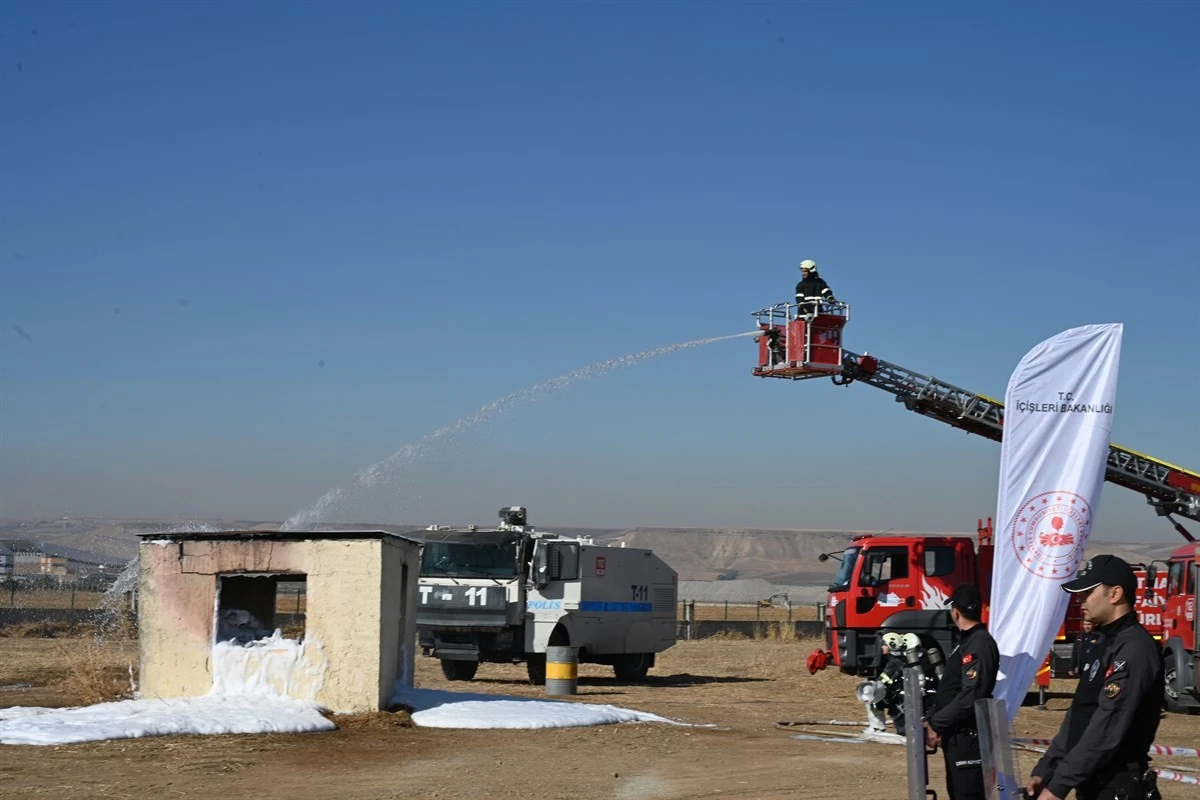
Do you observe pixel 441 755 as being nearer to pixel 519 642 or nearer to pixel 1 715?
pixel 1 715

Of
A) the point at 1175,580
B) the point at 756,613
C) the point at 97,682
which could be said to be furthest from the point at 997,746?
the point at 756,613

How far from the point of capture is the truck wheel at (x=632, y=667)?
82.2 feet

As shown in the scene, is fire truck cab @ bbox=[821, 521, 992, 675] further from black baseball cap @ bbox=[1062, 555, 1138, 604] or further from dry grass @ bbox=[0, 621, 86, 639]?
dry grass @ bbox=[0, 621, 86, 639]

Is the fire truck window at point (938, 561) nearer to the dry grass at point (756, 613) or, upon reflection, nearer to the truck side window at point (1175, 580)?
the truck side window at point (1175, 580)

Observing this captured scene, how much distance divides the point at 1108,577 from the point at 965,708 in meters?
2.18

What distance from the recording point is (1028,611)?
10695 millimetres

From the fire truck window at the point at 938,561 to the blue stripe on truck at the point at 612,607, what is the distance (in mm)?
5424

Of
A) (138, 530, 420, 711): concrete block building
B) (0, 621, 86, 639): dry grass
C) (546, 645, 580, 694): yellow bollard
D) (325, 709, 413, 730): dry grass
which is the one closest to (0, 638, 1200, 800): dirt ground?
(325, 709, 413, 730): dry grass

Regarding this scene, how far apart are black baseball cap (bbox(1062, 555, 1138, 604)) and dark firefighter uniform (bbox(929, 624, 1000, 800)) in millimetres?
2015

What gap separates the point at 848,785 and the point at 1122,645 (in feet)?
22.3

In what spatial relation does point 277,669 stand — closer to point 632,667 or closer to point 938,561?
point 938,561

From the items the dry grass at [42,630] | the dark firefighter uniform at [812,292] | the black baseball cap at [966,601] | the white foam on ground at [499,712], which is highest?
the dark firefighter uniform at [812,292]

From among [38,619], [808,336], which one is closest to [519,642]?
[808,336]

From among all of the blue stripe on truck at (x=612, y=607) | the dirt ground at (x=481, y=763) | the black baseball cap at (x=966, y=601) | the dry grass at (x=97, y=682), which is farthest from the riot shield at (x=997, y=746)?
the blue stripe on truck at (x=612, y=607)
